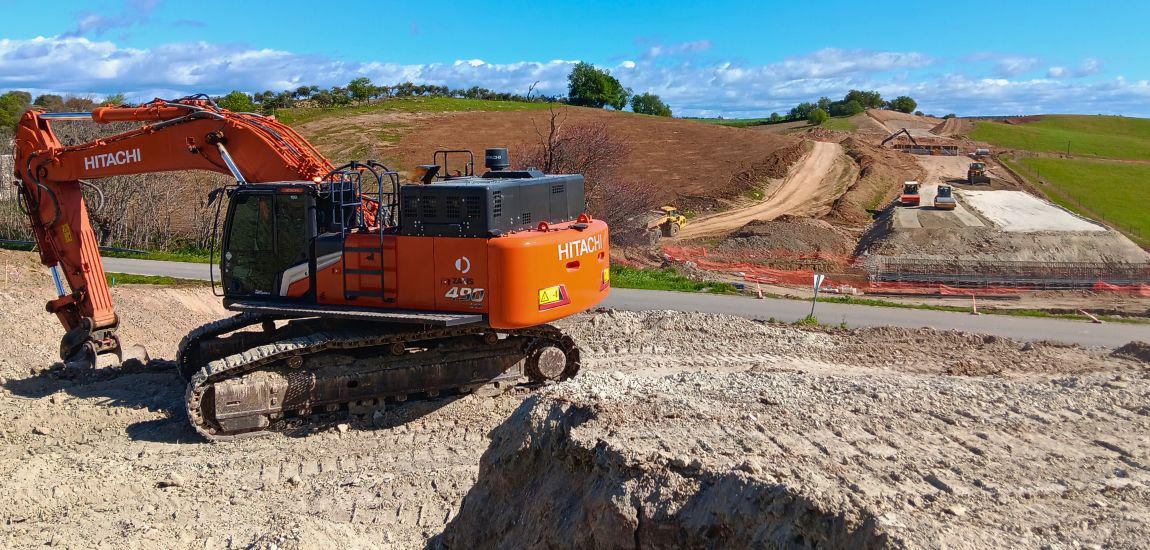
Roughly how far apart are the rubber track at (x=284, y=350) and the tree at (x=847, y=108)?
76.5 m

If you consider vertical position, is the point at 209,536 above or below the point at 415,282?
below

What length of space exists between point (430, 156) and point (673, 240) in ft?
74.0

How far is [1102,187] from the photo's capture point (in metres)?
47.2

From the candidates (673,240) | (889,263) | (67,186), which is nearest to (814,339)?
(67,186)

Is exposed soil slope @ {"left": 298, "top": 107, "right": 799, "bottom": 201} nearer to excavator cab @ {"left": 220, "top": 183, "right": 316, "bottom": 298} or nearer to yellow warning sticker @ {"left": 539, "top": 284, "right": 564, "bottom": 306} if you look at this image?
yellow warning sticker @ {"left": 539, "top": 284, "right": 564, "bottom": 306}

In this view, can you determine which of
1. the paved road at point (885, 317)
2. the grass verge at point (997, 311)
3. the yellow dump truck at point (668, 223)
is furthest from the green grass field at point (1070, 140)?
the paved road at point (885, 317)

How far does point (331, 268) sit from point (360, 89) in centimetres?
6375

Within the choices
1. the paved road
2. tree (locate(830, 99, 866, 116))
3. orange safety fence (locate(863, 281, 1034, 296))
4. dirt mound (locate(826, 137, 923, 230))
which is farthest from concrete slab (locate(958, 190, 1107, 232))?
tree (locate(830, 99, 866, 116))

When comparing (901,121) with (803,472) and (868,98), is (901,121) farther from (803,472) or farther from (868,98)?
(803,472)

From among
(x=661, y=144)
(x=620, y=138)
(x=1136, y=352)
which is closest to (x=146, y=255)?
(x=1136, y=352)

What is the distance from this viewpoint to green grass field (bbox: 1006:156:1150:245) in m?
41.1

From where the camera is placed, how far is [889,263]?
1061 inches

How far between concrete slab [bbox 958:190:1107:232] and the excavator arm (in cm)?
2764

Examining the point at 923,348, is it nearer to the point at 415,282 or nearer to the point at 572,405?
the point at 415,282
